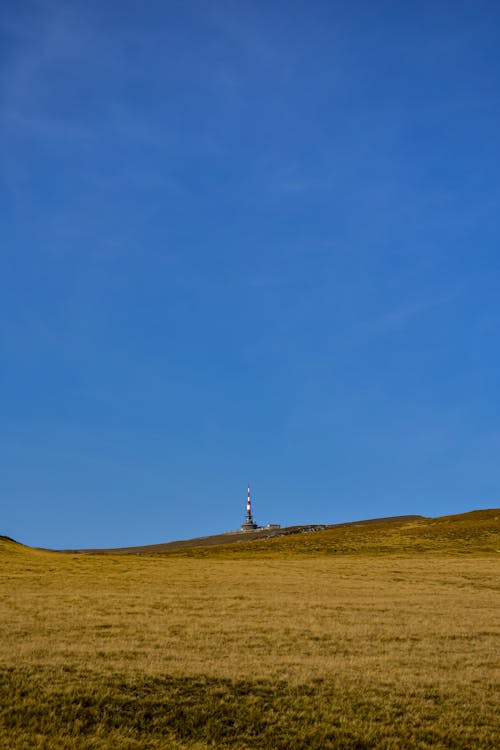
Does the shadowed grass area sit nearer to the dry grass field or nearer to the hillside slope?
the dry grass field

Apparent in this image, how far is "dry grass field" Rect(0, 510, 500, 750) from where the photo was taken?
1373 centimetres

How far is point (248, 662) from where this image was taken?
19781 millimetres

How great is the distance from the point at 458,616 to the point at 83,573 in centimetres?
3125

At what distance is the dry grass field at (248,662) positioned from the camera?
13.7 meters

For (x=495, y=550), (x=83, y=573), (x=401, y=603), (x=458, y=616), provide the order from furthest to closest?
1. (x=495, y=550)
2. (x=83, y=573)
3. (x=401, y=603)
4. (x=458, y=616)

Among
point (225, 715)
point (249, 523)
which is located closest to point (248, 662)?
point (225, 715)

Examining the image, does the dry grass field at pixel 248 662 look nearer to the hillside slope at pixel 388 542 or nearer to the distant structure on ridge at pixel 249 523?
the hillside slope at pixel 388 542

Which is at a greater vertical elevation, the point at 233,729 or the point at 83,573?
the point at 83,573

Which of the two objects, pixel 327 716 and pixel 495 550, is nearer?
pixel 327 716

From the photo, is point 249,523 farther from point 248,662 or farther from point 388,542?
point 248,662

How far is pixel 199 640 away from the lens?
24.0 m

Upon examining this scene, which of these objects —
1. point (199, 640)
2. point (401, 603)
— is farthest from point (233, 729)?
point (401, 603)

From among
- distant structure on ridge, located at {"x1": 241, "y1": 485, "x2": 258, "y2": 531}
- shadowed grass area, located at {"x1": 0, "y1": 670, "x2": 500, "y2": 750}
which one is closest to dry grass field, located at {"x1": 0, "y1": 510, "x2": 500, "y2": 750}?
shadowed grass area, located at {"x1": 0, "y1": 670, "x2": 500, "y2": 750}

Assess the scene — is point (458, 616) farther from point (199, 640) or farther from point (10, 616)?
point (10, 616)
